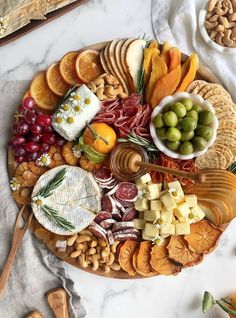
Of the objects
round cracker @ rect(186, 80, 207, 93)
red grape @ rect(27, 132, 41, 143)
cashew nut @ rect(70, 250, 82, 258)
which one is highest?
red grape @ rect(27, 132, 41, 143)

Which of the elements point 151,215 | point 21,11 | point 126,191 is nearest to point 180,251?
point 151,215

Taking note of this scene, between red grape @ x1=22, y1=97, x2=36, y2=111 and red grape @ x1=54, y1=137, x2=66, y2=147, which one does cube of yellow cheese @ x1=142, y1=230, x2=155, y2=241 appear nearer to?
red grape @ x1=54, y1=137, x2=66, y2=147

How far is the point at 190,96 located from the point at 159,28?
1.32ft

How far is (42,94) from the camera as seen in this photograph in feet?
7.80

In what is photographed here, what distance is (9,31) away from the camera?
7.95 ft

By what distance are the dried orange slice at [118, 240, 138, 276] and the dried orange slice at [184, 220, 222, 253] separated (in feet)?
0.70

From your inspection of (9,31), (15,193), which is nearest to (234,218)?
(15,193)

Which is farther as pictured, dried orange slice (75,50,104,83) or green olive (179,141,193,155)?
dried orange slice (75,50,104,83)

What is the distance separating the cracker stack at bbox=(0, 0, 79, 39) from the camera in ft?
7.64

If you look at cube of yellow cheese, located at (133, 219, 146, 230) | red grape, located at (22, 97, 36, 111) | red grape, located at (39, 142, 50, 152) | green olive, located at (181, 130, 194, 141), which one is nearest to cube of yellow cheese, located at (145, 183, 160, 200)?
cube of yellow cheese, located at (133, 219, 146, 230)

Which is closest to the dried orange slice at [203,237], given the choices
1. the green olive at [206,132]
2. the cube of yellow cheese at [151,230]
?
the cube of yellow cheese at [151,230]

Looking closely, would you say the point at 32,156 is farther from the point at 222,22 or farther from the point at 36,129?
the point at 222,22

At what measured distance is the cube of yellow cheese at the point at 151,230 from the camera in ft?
7.38

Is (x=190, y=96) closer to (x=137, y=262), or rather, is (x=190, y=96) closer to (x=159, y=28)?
(x=159, y=28)
